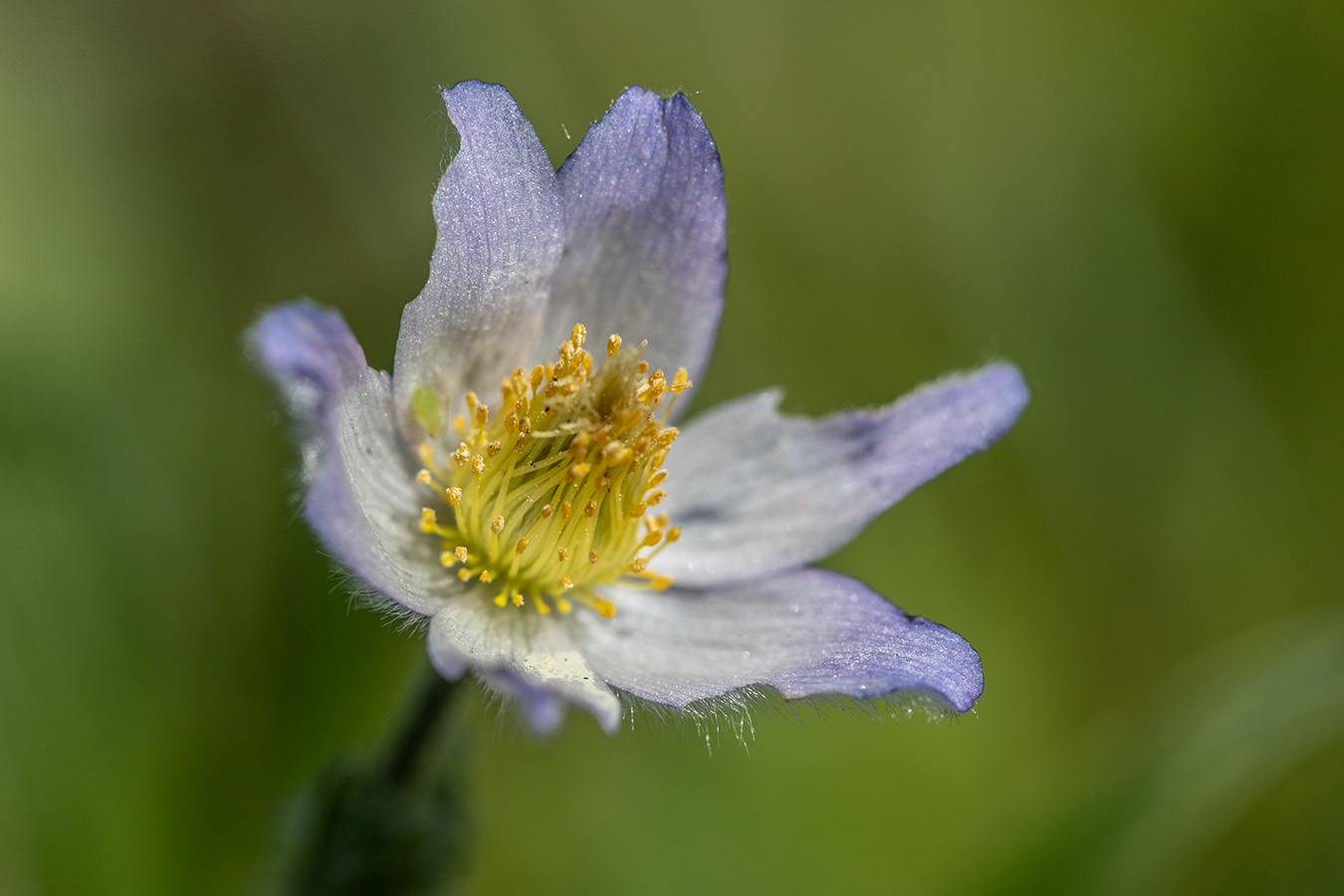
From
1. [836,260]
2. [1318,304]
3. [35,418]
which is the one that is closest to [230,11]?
[35,418]

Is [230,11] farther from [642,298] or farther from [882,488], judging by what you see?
[882,488]

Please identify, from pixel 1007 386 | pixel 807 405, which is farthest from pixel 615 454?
pixel 807 405

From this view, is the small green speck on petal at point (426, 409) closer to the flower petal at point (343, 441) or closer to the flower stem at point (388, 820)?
the flower petal at point (343, 441)

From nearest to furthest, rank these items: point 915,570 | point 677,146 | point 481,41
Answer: point 677,146
point 915,570
point 481,41

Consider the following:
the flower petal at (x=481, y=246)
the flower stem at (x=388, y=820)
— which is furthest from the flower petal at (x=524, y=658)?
the flower petal at (x=481, y=246)

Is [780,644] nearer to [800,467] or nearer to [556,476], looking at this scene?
[800,467]

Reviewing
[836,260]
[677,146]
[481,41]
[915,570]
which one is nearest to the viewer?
[677,146]

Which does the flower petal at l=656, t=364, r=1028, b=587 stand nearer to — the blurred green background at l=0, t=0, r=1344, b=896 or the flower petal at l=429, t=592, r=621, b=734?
the flower petal at l=429, t=592, r=621, b=734
